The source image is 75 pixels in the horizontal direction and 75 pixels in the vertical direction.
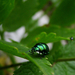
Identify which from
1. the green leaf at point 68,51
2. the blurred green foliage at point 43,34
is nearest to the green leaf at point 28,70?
the blurred green foliage at point 43,34

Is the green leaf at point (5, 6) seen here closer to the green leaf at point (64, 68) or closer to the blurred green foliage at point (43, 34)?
the blurred green foliage at point (43, 34)

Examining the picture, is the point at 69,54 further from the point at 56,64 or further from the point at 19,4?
the point at 19,4

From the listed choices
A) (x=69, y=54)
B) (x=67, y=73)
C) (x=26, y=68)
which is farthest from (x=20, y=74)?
(x=69, y=54)

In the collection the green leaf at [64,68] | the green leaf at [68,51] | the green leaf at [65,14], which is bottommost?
the green leaf at [64,68]

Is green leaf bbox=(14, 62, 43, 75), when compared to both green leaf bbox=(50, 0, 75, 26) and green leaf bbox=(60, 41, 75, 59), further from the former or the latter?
green leaf bbox=(50, 0, 75, 26)

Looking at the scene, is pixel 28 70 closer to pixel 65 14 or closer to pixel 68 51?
pixel 68 51

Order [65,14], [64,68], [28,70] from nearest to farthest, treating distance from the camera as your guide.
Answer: [28,70], [64,68], [65,14]

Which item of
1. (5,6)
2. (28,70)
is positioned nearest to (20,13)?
(5,6)
